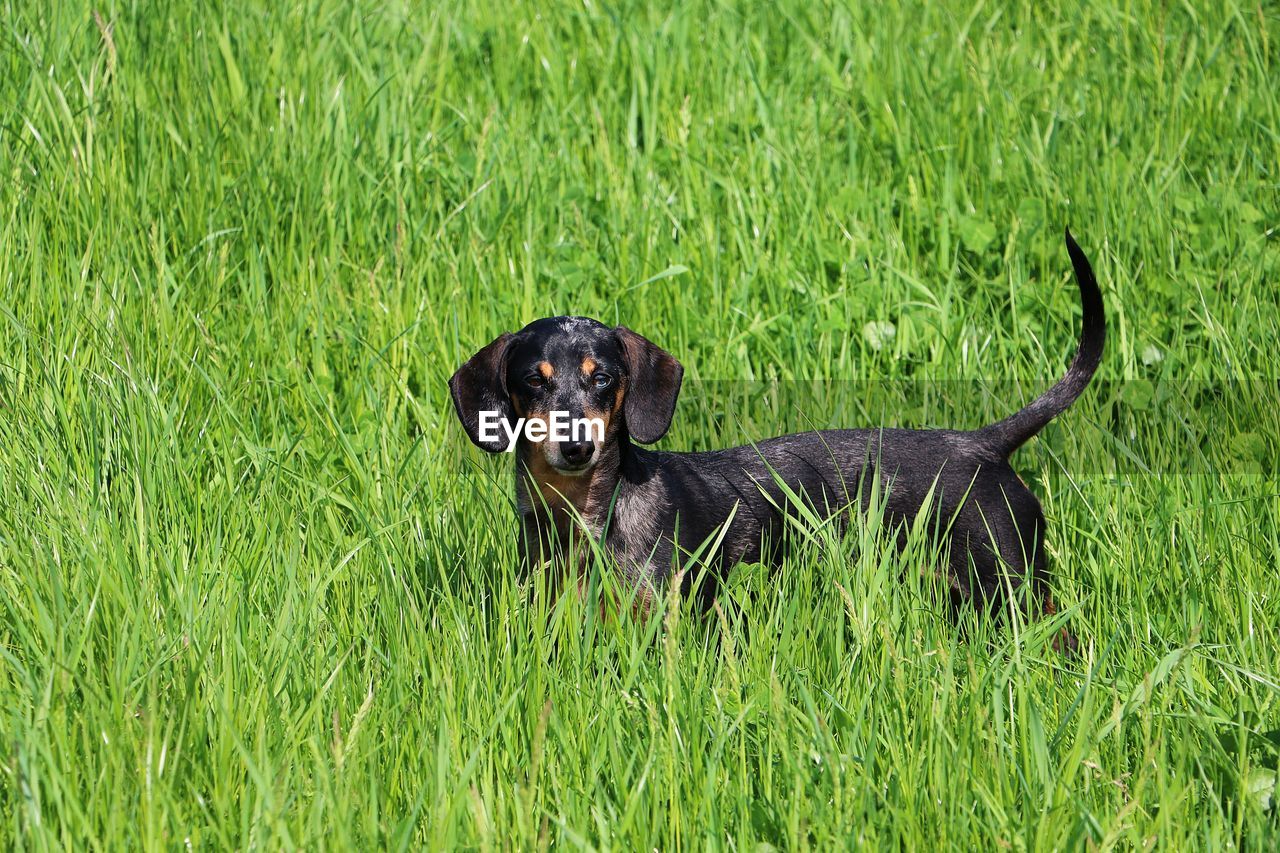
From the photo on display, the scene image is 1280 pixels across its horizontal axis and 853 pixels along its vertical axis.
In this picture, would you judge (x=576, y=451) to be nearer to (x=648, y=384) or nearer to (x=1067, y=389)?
(x=648, y=384)

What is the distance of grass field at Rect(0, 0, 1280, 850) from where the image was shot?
98.3 inches

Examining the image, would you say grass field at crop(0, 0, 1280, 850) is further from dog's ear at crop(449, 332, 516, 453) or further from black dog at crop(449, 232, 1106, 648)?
dog's ear at crop(449, 332, 516, 453)

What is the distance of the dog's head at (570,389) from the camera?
3.45 m

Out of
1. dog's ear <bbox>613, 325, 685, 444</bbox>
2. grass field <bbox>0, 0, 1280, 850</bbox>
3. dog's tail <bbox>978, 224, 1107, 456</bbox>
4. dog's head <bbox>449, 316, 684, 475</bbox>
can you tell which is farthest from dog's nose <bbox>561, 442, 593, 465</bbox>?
dog's tail <bbox>978, 224, 1107, 456</bbox>

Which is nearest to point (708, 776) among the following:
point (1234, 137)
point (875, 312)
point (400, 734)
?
point (400, 734)

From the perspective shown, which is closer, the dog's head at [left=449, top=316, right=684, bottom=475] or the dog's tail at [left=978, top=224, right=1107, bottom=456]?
the dog's head at [left=449, top=316, right=684, bottom=475]

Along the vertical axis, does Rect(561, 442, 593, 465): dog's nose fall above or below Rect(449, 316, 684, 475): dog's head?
below

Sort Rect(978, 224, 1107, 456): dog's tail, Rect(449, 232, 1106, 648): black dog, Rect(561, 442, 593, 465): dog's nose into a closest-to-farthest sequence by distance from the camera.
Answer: Rect(561, 442, 593, 465): dog's nose, Rect(449, 232, 1106, 648): black dog, Rect(978, 224, 1107, 456): dog's tail

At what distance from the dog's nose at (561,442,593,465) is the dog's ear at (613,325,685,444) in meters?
0.18

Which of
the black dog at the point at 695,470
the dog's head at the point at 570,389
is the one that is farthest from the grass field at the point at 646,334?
the dog's head at the point at 570,389

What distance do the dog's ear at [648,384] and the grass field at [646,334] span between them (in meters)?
0.45

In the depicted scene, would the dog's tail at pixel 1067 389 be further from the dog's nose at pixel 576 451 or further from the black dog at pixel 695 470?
the dog's nose at pixel 576 451

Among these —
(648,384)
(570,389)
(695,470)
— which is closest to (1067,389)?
(695,470)

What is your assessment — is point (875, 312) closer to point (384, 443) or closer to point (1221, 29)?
point (384, 443)
